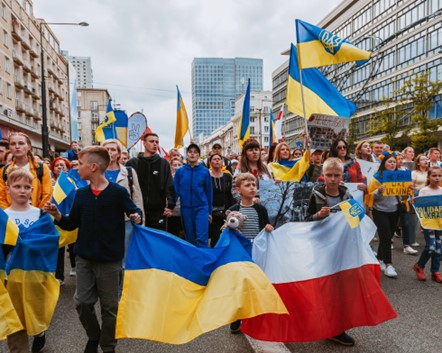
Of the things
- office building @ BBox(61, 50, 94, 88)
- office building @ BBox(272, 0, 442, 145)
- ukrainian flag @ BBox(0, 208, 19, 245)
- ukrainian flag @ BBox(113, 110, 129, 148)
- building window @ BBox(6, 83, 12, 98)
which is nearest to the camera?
ukrainian flag @ BBox(0, 208, 19, 245)

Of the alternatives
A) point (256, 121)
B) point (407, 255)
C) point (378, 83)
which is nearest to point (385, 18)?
point (378, 83)

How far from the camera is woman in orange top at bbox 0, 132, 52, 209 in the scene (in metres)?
4.91

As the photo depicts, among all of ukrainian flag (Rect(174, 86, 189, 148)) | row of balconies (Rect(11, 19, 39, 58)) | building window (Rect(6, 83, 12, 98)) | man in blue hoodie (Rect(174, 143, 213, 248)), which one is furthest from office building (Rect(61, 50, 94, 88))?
man in blue hoodie (Rect(174, 143, 213, 248))

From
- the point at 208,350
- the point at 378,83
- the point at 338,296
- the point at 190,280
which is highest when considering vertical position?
the point at 378,83

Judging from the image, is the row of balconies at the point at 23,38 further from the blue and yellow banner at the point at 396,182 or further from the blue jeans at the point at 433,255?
the blue jeans at the point at 433,255

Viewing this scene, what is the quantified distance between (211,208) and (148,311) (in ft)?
11.4

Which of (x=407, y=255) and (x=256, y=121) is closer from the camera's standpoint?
(x=407, y=255)

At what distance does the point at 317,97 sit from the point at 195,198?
2501 mm

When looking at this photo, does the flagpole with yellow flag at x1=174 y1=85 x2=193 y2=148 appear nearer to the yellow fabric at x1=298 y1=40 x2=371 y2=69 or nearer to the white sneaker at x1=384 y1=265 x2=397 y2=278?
the yellow fabric at x1=298 y1=40 x2=371 y2=69

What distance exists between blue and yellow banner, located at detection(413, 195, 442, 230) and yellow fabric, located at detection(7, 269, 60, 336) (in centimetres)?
510

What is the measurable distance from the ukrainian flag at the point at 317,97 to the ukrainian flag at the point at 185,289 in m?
2.75

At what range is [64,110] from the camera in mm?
69125

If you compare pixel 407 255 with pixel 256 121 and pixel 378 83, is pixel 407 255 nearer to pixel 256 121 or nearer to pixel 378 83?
pixel 378 83

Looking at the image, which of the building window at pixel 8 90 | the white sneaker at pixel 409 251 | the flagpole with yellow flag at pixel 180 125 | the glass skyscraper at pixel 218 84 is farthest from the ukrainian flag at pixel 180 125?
the glass skyscraper at pixel 218 84
